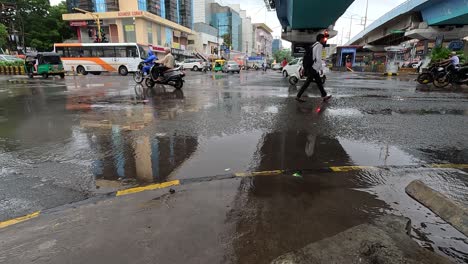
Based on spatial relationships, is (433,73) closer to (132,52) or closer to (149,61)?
(149,61)

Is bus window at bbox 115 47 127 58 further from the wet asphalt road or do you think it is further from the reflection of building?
the wet asphalt road

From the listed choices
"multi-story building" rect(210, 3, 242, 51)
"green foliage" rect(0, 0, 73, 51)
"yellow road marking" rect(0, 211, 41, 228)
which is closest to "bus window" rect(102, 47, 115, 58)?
"green foliage" rect(0, 0, 73, 51)

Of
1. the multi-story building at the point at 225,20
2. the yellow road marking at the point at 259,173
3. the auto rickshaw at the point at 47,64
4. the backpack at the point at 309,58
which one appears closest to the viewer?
the yellow road marking at the point at 259,173

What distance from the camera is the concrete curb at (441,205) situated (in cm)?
236

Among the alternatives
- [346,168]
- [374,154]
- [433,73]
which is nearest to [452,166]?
[374,154]

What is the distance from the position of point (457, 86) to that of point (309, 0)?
9.61 meters

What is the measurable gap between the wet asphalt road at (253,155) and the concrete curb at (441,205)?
0.09 meters

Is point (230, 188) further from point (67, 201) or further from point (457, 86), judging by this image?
point (457, 86)

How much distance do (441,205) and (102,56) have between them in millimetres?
32403

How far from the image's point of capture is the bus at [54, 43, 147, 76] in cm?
2959

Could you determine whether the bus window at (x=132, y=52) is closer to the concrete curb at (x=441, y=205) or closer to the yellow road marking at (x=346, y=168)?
the yellow road marking at (x=346, y=168)

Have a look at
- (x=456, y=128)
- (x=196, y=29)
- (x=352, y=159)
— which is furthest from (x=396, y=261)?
(x=196, y=29)

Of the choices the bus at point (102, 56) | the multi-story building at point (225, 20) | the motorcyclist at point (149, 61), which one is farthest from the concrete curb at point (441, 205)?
the multi-story building at point (225, 20)

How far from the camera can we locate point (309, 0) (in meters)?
18.3
